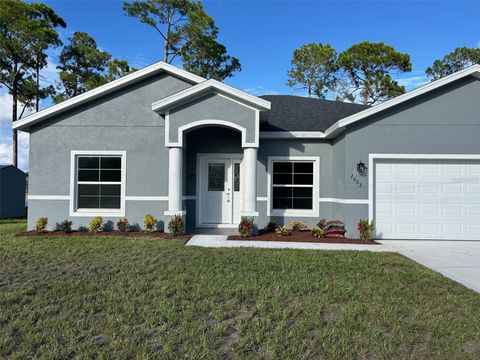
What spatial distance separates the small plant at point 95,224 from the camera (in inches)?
395

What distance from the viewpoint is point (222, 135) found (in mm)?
11305

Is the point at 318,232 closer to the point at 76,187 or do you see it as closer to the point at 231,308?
the point at 231,308

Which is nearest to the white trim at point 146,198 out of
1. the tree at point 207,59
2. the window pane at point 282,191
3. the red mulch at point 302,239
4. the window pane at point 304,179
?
the red mulch at point 302,239

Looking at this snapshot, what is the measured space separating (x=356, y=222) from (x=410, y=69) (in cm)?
2178

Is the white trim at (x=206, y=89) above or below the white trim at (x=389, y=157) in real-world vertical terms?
above

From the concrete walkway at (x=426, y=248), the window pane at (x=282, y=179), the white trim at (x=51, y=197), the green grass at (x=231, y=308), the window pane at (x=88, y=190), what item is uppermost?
the window pane at (x=282, y=179)

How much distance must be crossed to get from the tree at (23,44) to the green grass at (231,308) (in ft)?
61.8

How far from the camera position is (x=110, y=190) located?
35.0 ft

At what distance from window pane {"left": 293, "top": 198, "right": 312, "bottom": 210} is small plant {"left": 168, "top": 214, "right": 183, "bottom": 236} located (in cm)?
375

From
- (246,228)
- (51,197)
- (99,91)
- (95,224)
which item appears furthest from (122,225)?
(99,91)

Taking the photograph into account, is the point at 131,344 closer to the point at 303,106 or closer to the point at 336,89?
the point at 303,106

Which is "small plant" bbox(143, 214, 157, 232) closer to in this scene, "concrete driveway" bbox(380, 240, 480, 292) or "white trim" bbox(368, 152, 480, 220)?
"white trim" bbox(368, 152, 480, 220)

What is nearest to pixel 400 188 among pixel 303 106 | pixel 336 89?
pixel 303 106

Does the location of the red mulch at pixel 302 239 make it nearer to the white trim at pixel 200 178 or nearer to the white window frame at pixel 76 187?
the white trim at pixel 200 178
